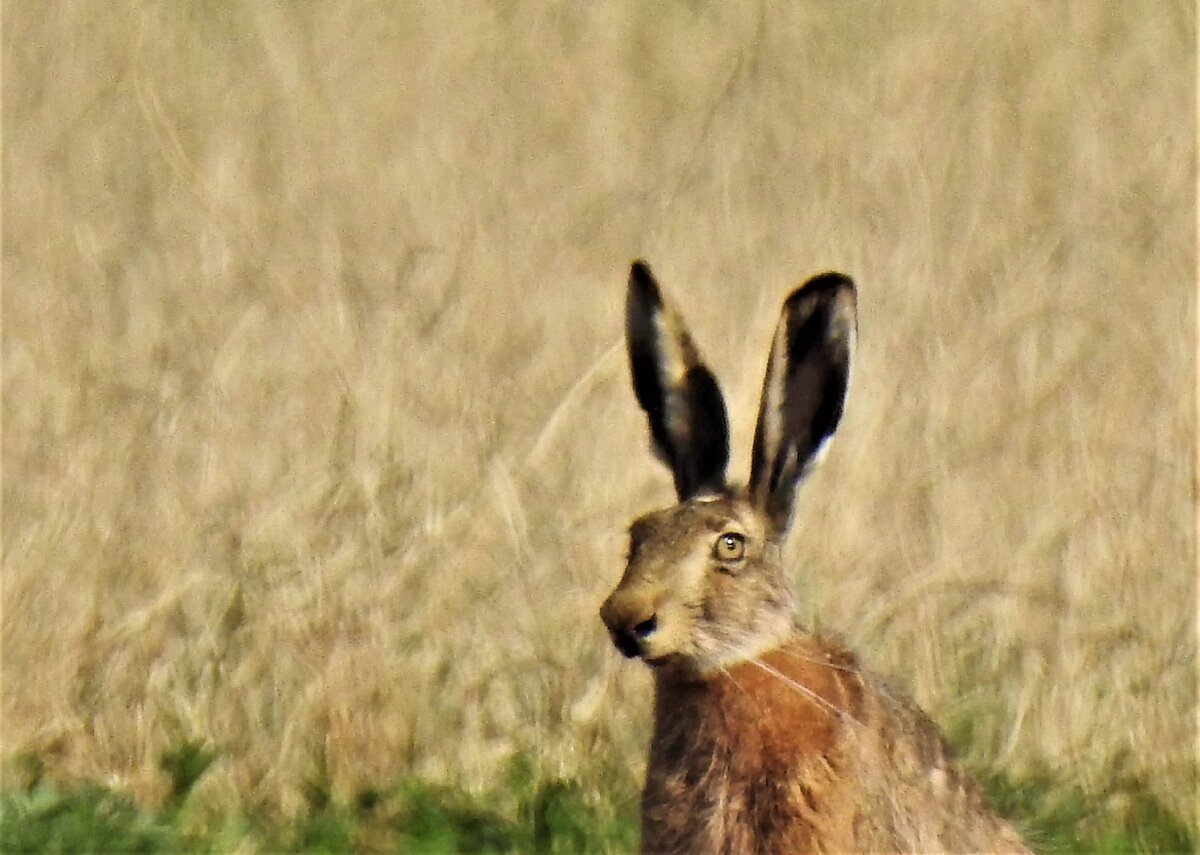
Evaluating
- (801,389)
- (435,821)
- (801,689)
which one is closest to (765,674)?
(801,689)

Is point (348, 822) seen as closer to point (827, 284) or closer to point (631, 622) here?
point (631, 622)

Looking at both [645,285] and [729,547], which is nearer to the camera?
[729,547]

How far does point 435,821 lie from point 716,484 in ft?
4.00

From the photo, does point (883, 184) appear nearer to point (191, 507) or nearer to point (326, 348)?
point (326, 348)

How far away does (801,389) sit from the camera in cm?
530

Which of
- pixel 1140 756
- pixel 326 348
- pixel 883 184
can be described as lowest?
pixel 1140 756

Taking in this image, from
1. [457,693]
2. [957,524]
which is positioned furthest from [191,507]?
[957,524]

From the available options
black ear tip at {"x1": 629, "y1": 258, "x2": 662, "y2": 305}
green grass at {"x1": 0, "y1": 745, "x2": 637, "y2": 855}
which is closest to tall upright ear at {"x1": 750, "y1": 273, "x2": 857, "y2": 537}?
black ear tip at {"x1": 629, "y1": 258, "x2": 662, "y2": 305}

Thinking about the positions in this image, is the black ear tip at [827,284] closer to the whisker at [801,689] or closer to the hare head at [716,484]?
the hare head at [716,484]

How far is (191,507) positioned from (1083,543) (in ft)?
7.90

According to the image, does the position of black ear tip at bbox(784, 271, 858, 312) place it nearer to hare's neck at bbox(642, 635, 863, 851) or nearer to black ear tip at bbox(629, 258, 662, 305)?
black ear tip at bbox(629, 258, 662, 305)

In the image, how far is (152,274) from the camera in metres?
7.21

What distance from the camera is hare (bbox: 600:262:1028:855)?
5027 mm

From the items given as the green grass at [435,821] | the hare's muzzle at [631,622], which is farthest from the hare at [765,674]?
the green grass at [435,821]
